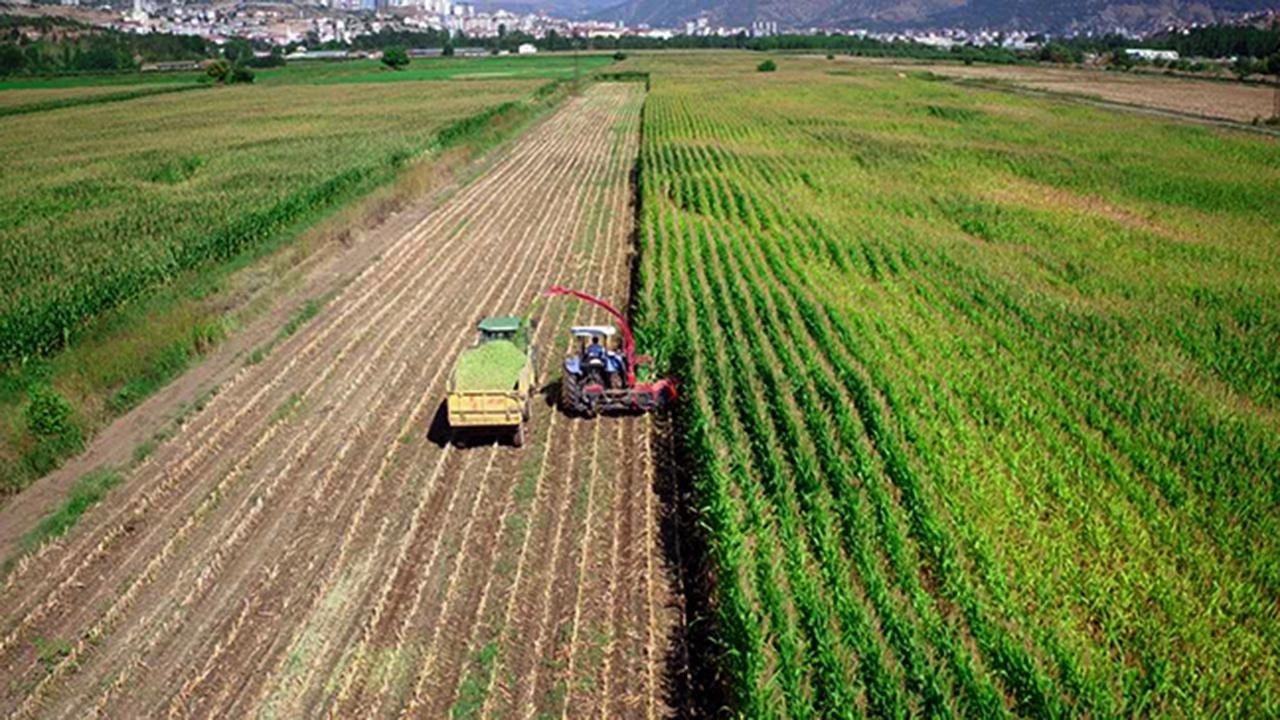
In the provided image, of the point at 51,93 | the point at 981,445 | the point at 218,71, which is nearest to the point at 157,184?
the point at 981,445

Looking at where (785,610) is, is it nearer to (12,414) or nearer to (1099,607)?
(1099,607)

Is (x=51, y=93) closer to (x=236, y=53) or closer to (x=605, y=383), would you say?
(x=236, y=53)

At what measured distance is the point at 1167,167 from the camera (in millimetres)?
36375

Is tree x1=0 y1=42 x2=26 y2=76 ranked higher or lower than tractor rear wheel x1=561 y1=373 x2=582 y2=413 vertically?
higher

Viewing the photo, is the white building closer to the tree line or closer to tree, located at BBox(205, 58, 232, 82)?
tree, located at BBox(205, 58, 232, 82)

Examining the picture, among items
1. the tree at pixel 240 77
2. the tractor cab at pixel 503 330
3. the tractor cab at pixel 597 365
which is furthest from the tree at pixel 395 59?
the tractor cab at pixel 597 365

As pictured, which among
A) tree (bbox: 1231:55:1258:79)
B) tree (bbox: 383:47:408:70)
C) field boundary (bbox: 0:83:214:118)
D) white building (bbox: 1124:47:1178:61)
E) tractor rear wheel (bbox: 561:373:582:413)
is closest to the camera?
tractor rear wheel (bbox: 561:373:582:413)

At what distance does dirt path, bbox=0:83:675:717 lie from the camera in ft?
26.1

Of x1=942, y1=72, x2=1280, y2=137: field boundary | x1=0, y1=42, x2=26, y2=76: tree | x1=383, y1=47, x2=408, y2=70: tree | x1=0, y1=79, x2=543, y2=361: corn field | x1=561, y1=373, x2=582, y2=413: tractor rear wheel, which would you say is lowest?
x1=561, y1=373, x2=582, y2=413: tractor rear wheel

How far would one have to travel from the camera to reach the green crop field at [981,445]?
7547 millimetres

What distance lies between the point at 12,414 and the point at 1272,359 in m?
22.9

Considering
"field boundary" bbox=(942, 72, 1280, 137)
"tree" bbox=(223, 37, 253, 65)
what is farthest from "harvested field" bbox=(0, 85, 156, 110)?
"field boundary" bbox=(942, 72, 1280, 137)

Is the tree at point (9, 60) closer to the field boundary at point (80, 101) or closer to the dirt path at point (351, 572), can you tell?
the field boundary at point (80, 101)

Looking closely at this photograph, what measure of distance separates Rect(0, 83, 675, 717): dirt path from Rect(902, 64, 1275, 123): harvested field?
6792cm
